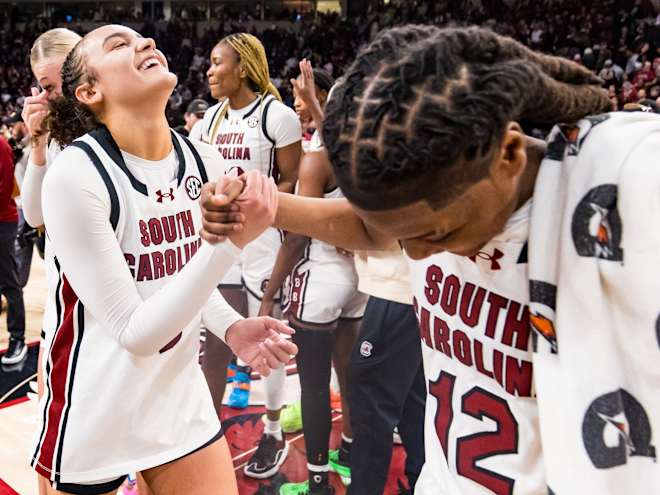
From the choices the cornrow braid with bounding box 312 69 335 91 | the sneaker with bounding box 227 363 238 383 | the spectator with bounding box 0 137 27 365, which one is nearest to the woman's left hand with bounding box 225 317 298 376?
the cornrow braid with bounding box 312 69 335 91

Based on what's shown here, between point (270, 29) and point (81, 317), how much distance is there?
16.6 metres

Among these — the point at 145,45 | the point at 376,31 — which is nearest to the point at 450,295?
the point at 145,45

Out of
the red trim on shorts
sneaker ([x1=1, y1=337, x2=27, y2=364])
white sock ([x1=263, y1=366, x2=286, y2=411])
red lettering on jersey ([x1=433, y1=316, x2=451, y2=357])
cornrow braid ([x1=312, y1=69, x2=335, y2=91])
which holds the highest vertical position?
red lettering on jersey ([x1=433, y1=316, x2=451, y2=357])

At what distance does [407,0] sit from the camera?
53.7 feet

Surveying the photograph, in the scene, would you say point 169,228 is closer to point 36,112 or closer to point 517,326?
point 517,326

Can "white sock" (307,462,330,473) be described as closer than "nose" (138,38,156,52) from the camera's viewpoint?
No

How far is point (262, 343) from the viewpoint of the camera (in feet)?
5.19

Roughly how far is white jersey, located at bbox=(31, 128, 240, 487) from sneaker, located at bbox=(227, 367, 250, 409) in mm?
1863

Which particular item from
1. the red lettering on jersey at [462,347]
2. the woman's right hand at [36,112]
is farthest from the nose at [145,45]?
the red lettering on jersey at [462,347]

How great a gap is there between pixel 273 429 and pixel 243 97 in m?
1.52

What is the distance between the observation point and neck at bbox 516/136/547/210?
0.93m

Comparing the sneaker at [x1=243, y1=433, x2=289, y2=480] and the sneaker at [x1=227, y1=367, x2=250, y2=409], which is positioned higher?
the sneaker at [x1=243, y1=433, x2=289, y2=480]

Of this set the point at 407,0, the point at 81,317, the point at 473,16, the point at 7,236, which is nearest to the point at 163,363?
the point at 81,317

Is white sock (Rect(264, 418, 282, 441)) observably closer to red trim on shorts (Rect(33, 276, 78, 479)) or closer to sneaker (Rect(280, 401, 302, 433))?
sneaker (Rect(280, 401, 302, 433))
